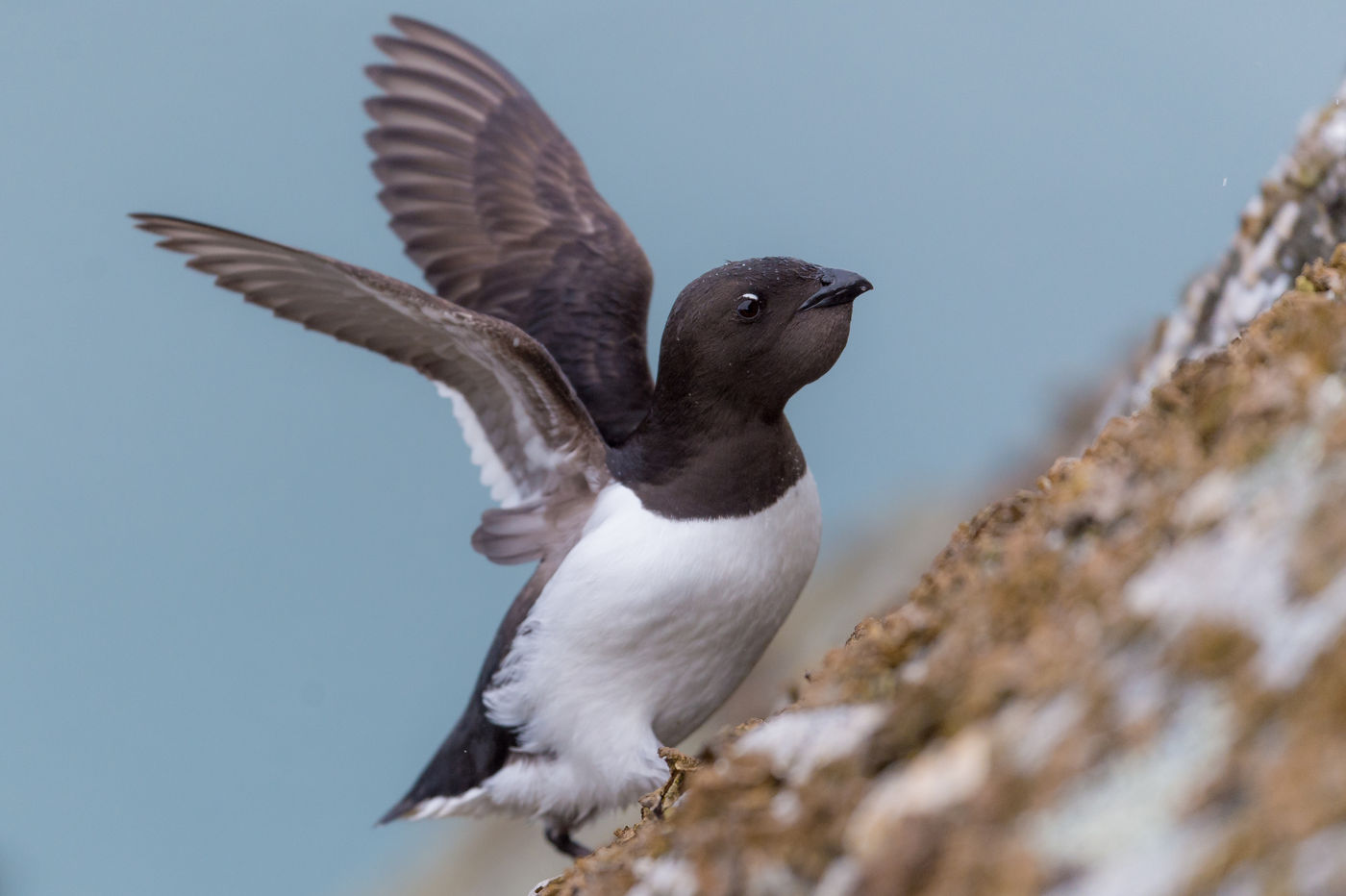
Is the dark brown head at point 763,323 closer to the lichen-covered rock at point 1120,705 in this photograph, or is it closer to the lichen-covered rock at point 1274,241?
the lichen-covered rock at point 1274,241

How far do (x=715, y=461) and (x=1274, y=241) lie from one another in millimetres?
2118

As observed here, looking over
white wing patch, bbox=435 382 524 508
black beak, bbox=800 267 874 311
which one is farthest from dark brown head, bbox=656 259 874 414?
white wing patch, bbox=435 382 524 508

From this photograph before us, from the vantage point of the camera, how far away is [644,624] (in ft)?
14.0

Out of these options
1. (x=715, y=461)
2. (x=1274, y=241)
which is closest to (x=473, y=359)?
(x=715, y=461)

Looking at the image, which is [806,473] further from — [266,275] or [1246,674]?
[1246,674]

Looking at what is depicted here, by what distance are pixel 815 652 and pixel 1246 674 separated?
630 centimetres

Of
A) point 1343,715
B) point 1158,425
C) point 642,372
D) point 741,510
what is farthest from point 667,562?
point 1343,715

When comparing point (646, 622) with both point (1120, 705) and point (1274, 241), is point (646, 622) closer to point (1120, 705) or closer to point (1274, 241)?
point (1274, 241)

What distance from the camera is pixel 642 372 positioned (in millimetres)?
5375

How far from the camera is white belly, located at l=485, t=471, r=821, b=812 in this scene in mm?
4199

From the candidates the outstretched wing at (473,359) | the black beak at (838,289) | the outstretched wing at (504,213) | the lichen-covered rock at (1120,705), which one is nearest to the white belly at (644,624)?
the outstretched wing at (473,359)

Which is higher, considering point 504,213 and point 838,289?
point 504,213

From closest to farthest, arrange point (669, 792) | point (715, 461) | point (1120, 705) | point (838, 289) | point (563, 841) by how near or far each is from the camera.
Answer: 1. point (1120, 705)
2. point (669, 792)
3. point (838, 289)
4. point (715, 461)
5. point (563, 841)

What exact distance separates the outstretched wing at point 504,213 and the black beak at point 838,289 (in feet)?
4.53
